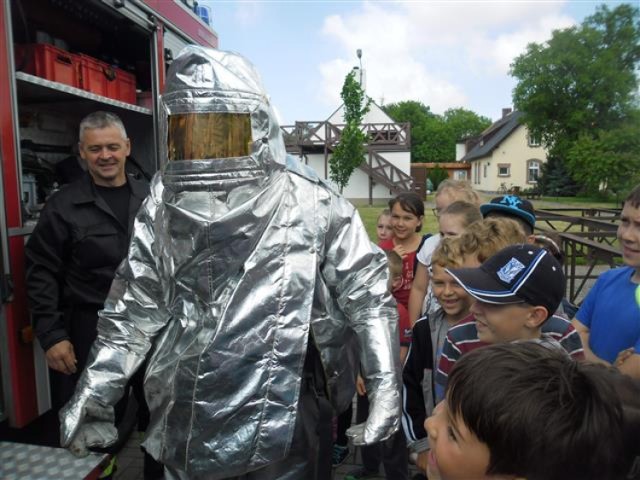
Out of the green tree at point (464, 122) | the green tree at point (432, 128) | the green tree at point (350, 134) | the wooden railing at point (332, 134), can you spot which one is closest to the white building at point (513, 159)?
the wooden railing at point (332, 134)

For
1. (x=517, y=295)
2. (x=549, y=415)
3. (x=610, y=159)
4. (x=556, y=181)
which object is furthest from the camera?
(x=556, y=181)

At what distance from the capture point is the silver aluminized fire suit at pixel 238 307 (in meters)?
1.69

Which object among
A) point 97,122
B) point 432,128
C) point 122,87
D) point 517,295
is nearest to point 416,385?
point 517,295

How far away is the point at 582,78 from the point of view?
32188 mm

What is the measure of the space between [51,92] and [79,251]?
1.22 m

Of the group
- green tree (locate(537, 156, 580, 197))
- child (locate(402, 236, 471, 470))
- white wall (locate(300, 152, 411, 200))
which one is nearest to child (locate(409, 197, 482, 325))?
child (locate(402, 236, 471, 470))

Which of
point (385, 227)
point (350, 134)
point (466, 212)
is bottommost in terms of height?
point (385, 227)

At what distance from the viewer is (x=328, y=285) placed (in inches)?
74.9

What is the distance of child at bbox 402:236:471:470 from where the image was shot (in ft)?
6.93

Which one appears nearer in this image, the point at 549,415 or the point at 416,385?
the point at 549,415

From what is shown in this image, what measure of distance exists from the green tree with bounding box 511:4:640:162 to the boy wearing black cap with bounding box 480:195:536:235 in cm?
3264

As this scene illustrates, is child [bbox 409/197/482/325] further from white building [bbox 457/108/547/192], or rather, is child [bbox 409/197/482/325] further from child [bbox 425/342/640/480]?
white building [bbox 457/108/547/192]

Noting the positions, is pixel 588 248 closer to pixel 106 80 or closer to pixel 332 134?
pixel 106 80

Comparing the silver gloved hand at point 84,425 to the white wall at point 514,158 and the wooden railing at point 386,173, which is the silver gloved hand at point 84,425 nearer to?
the wooden railing at point 386,173
